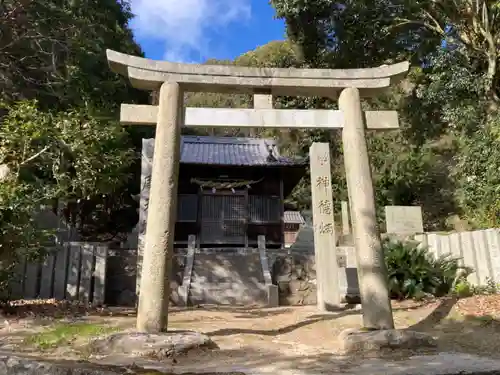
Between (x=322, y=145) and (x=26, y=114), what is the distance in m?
6.95

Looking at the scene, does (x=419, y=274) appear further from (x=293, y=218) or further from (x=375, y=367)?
(x=293, y=218)

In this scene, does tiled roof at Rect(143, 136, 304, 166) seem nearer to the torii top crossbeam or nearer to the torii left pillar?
the torii top crossbeam

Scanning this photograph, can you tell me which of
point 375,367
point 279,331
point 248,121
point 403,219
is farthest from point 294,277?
point 375,367

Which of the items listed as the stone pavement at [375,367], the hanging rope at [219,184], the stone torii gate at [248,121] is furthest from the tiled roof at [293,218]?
the stone pavement at [375,367]

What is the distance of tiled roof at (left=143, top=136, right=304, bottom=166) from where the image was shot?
56.5 feet

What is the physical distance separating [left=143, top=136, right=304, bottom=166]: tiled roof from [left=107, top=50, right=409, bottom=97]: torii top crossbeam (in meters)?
9.87

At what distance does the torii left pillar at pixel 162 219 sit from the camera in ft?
18.3

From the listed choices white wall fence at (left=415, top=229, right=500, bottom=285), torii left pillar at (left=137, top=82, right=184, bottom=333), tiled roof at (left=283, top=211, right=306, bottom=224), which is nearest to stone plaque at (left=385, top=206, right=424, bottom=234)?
white wall fence at (left=415, top=229, right=500, bottom=285)

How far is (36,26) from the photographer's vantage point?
1080 cm

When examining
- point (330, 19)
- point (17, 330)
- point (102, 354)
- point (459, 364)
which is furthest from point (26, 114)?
point (330, 19)

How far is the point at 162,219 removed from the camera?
5.88 m

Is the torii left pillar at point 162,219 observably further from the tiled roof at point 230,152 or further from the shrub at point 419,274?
the tiled roof at point 230,152

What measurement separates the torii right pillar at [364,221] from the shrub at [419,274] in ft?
12.8

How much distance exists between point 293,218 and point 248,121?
27495 millimetres
